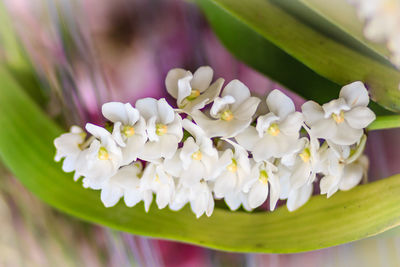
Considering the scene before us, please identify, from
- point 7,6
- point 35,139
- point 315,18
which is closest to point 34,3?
point 7,6

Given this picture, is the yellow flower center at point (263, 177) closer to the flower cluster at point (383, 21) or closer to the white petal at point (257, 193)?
the white petal at point (257, 193)

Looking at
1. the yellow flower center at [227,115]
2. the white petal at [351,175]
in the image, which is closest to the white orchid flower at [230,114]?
the yellow flower center at [227,115]

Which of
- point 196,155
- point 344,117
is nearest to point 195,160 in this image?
point 196,155

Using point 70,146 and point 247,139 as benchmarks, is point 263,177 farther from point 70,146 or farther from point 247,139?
point 70,146

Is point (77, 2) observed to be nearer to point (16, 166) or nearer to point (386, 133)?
point (16, 166)

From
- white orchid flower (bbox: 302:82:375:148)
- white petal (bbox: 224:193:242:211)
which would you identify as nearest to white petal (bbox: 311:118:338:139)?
white orchid flower (bbox: 302:82:375:148)

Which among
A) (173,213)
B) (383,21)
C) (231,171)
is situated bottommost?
(173,213)
